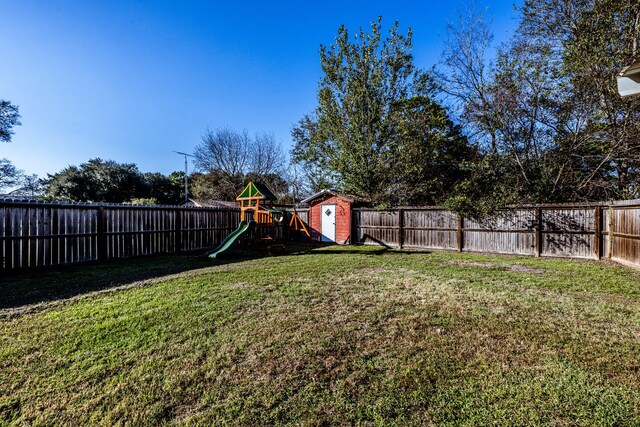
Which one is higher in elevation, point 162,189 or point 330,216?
point 162,189

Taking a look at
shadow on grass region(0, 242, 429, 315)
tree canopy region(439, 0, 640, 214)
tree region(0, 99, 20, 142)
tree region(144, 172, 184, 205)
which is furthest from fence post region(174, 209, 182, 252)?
tree region(0, 99, 20, 142)

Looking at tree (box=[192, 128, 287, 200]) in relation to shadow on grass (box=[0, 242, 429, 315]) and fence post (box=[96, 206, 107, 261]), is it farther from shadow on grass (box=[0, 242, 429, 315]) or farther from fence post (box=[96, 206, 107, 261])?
shadow on grass (box=[0, 242, 429, 315])

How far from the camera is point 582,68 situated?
29.5ft

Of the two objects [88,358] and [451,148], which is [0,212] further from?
[451,148]

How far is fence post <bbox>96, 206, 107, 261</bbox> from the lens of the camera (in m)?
7.73

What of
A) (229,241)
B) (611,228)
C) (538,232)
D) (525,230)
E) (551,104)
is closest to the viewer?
(611,228)

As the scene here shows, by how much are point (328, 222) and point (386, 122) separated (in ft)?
19.6

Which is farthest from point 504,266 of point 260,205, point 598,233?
point 260,205

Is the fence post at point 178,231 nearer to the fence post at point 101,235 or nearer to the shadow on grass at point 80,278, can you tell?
the shadow on grass at point 80,278

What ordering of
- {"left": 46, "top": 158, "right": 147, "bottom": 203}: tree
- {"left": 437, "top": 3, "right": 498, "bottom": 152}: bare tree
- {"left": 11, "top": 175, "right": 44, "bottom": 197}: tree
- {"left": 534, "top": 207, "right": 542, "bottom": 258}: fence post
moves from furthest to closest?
1. {"left": 11, "top": 175, "right": 44, "bottom": 197}: tree
2. {"left": 46, "top": 158, "right": 147, "bottom": 203}: tree
3. {"left": 437, "top": 3, "right": 498, "bottom": 152}: bare tree
4. {"left": 534, "top": 207, "right": 542, "bottom": 258}: fence post

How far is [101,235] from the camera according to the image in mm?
7754

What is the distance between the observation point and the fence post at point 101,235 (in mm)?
7728

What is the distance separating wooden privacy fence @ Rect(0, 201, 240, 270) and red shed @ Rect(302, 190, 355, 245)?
487cm

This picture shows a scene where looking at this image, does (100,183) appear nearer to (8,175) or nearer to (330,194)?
(8,175)
